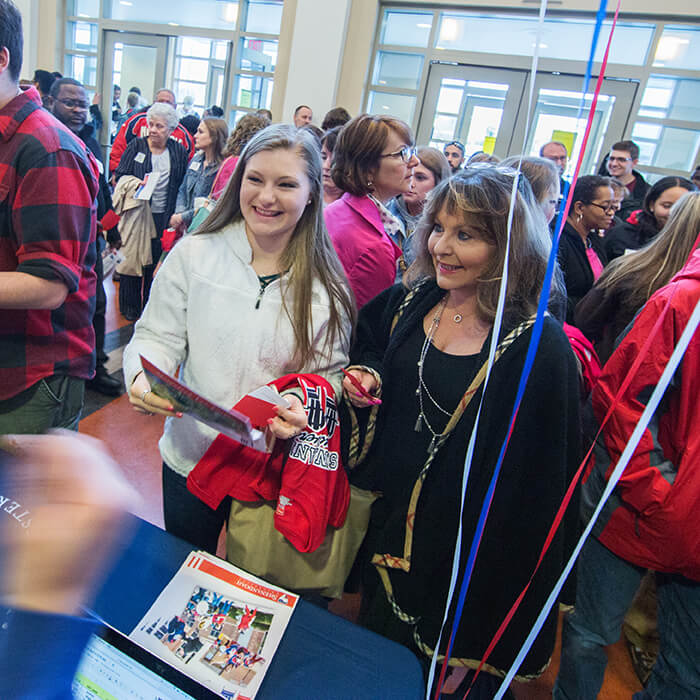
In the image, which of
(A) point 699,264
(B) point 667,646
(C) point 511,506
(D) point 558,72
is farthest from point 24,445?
(D) point 558,72

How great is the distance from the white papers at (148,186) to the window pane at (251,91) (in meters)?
4.20

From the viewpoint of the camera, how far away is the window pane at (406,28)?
655cm

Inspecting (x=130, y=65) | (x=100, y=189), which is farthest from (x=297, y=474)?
(x=130, y=65)

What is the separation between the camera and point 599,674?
4.62 feet

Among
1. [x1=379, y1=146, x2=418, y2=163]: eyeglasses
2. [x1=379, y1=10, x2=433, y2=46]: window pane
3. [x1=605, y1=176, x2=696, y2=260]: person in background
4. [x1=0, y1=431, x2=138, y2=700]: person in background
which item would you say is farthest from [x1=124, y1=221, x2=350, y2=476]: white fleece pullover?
[x1=379, y1=10, x2=433, y2=46]: window pane

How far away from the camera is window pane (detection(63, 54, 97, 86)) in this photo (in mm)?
8383

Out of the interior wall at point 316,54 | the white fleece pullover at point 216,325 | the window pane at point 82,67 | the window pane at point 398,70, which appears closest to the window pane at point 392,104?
the window pane at point 398,70

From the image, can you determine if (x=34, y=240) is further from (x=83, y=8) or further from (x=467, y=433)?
(x=83, y=8)

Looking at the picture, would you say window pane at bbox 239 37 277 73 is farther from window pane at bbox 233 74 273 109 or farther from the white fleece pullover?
the white fleece pullover

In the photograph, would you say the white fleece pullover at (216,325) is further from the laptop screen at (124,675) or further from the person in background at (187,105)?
the person in background at (187,105)

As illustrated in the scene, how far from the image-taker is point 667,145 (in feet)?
19.9

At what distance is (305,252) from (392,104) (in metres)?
6.59

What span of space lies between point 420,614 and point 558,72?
6874 mm

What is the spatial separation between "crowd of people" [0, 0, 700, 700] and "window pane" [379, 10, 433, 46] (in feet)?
21.2
